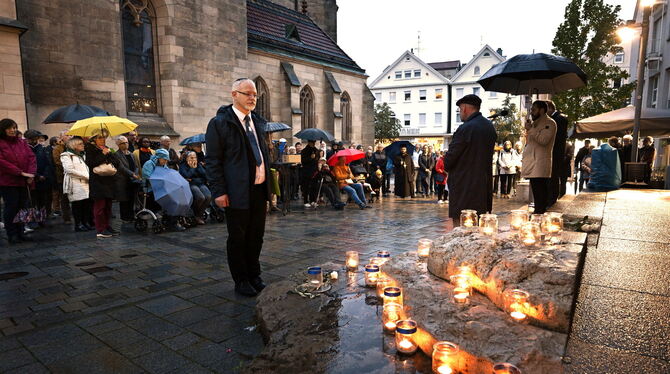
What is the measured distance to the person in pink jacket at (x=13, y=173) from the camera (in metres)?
6.76

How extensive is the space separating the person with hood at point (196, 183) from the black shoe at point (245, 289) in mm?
4642

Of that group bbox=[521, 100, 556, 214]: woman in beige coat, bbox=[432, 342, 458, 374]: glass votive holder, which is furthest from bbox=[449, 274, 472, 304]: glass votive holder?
bbox=[521, 100, 556, 214]: woman in beige coat

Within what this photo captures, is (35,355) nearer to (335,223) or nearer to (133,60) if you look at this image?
(335,223)

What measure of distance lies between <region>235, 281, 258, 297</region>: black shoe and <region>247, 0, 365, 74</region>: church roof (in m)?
17.3

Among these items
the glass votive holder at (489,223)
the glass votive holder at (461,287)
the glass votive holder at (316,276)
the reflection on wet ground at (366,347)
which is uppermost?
the glass votive holder at (489,223)

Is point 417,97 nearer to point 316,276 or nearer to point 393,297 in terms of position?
point 316,276

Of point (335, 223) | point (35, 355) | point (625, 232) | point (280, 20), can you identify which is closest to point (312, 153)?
point (335, 223)

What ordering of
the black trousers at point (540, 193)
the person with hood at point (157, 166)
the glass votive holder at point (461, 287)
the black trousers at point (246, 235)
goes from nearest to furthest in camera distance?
the glass votive holder at point (461, 287), the black trousers at point (246, 235), the black trousers at point (540, 193), the person with hood at point (157, 166)

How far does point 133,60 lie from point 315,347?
637 inches

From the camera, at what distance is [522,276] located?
2447 mm

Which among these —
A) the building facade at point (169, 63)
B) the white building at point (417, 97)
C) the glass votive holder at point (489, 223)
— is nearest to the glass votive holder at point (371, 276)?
the glass votive holder at point (489, 223)

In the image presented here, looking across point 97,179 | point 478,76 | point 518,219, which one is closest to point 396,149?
point 97,179

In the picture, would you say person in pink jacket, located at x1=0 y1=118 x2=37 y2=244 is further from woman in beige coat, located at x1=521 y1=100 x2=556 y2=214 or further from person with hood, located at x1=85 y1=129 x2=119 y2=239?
woman in beige coat, located at x1=521 y1=100 x2=556 y2=214

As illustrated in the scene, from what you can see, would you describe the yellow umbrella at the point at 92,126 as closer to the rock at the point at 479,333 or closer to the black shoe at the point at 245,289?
the black shoe at the point at 245,289
